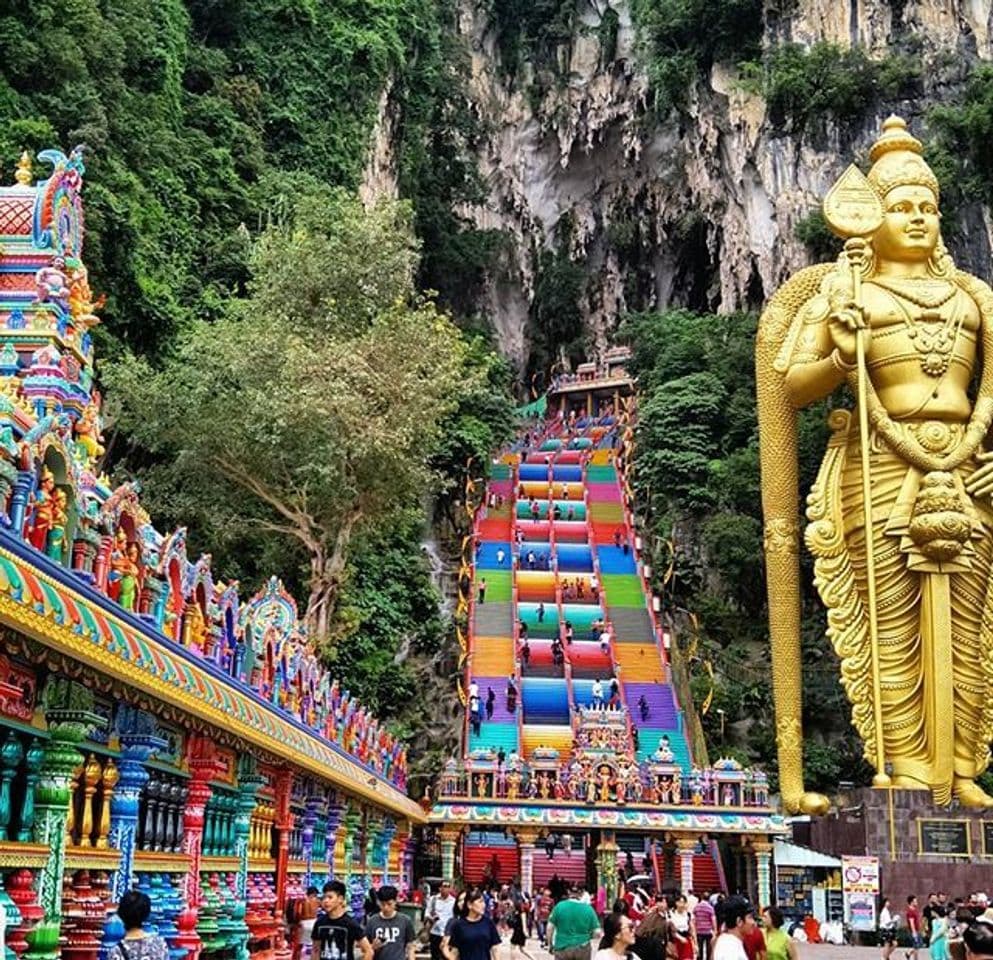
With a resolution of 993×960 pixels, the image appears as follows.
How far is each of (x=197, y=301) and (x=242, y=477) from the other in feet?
18.6

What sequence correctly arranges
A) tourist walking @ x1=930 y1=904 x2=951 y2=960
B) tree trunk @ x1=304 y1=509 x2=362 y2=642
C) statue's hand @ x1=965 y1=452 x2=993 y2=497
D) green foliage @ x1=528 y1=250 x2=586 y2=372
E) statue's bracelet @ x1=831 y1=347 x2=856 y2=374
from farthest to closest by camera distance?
1. green foliage @ x1=528 y1=250 x2=586 y2=372
2. tree trunk @ x1=304 y1=509 x2=362 y2=642
3. statue's hand @ x1=965 y1=452 x2=993 y2=497
4. statue's bracelet @ x1=831 y1=347 x2=856 y2=374
5. tourist walking @ x1=930 y1=904 x2=951 y2=960

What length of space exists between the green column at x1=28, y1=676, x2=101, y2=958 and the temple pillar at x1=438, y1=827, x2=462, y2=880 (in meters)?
13.6

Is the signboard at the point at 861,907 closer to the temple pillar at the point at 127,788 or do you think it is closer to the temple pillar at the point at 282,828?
the temple pillar at the point at 282,828

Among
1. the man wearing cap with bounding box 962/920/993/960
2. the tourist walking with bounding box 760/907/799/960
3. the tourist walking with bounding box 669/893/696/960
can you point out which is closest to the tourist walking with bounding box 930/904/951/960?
the tourist walking with bounding box 669/893/696/960

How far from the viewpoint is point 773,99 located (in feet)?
92.7

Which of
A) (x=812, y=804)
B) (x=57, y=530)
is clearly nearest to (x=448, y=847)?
(x=812, y=804)

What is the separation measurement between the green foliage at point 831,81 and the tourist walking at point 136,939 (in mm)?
26342

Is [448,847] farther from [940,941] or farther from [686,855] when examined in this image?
[940,941]

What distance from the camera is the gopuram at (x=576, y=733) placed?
57.6 feet

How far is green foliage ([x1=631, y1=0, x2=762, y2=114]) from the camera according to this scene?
3152 cm

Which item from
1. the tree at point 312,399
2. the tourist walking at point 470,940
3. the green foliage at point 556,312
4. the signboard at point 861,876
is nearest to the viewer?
the tourist walking at point 470,940

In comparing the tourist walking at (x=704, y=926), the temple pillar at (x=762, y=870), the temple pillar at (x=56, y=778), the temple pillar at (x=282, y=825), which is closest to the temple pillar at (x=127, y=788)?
the temple pillar at (x=56, y=778)

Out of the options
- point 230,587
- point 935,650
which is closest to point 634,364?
point 935,650

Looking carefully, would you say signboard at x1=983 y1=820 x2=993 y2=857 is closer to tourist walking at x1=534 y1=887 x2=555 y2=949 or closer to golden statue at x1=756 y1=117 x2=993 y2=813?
golden statue at x1=756 y1=117 x2=993 y2=813
